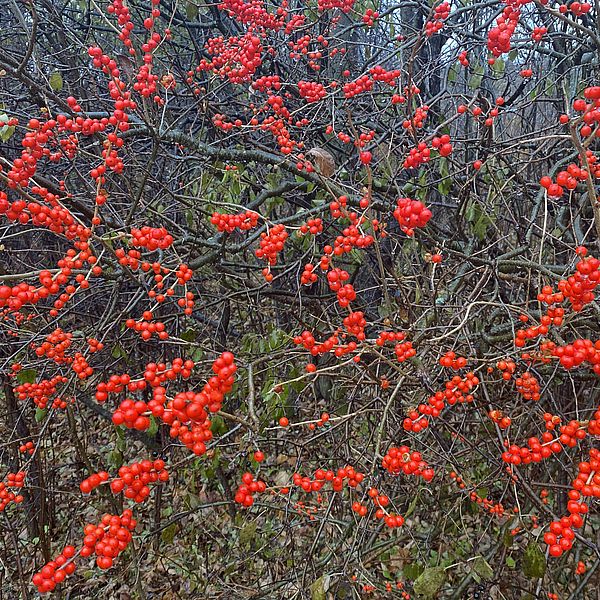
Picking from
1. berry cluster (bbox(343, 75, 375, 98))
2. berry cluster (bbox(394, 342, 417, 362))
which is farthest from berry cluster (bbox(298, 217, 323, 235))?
berry cluster (bbox(343, 75, 375, 98))

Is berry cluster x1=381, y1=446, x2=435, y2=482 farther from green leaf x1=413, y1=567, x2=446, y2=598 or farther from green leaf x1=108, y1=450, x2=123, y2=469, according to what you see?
green leaf x1=108, y1=450, x2=123, y2=469

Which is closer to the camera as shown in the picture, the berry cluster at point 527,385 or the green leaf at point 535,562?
the berry cluster at point 527,385

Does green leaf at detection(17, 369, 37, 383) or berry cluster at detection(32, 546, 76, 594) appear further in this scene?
green leaf at detection(17, 369, 37, 383)

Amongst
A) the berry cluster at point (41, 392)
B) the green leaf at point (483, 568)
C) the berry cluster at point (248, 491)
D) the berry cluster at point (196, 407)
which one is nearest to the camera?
the berry cluster at point (196, 407)

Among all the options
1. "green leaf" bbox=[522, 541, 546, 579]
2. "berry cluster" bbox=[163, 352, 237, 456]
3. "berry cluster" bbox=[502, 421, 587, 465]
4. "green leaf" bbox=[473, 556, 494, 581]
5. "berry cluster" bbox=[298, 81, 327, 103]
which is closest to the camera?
"berry cluster" bbox=[163, 352, 237, 456]

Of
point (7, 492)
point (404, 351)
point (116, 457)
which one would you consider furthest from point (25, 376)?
point (404, 351)

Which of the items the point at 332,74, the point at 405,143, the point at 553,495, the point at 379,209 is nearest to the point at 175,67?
the point at 332,74

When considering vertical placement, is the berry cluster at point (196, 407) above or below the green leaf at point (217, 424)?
above

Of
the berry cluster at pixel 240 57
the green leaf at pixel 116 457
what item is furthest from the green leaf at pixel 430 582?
the berry cluster at pixel 240 57

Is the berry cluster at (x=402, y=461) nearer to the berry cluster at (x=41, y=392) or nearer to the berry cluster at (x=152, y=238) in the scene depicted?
the berry cluster at (x=152, y=238)

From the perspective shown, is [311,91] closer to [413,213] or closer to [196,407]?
[413,213]

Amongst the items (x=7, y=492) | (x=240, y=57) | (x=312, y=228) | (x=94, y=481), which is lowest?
(x=7, y=492)

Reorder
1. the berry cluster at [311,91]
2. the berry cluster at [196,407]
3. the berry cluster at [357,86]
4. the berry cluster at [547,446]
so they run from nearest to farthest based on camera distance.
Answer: the berry cluster at [196,407], the berry cluster at [547,446], the berry cluster at [357,86], the berry cluster at [311,91]

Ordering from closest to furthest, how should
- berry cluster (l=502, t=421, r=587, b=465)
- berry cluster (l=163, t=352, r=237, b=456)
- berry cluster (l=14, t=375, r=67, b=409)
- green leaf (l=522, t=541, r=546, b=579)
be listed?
1. berry cluster (l=163, t=352, r=237, b=456)
2. berry cluster (l=502, t=421, r=587, b=465)
3. green leaf (l=522, t=541, r=546, b=579)
4. berry cluster (l=14, t=375, r=67, b=409)
